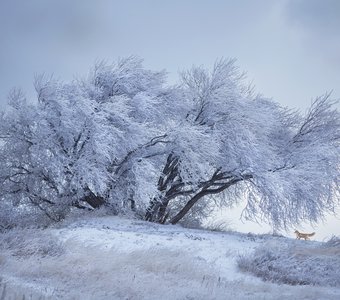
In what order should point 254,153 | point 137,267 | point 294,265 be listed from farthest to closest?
1. point 254,153
2. point 294,265
3. point 137,267

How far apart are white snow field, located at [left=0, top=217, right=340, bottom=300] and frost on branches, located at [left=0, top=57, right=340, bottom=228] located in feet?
17.2

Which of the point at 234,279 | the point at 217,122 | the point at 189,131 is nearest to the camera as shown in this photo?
the point at 234,279

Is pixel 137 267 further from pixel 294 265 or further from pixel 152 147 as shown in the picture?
pixel 152 147

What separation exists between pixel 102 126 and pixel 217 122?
5.50 meters

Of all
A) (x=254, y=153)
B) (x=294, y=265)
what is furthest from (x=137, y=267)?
(x=254, y=153)

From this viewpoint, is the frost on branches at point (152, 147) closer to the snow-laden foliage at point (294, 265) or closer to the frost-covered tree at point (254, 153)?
the frost-covered tree at point (254, 153)

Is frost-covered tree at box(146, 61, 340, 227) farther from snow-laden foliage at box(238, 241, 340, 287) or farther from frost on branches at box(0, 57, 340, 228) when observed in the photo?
snow-laden foliage at box(238, 241, 340, 287)

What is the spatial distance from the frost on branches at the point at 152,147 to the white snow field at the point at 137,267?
5232 millimetres

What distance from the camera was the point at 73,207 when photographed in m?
19.8

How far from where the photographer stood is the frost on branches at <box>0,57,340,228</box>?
17578 millimetres

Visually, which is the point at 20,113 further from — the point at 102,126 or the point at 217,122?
the point at 217,122

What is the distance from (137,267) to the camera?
8641 mm

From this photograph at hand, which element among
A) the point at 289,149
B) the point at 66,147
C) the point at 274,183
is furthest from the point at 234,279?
the point at 289,149

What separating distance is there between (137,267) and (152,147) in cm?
1129
